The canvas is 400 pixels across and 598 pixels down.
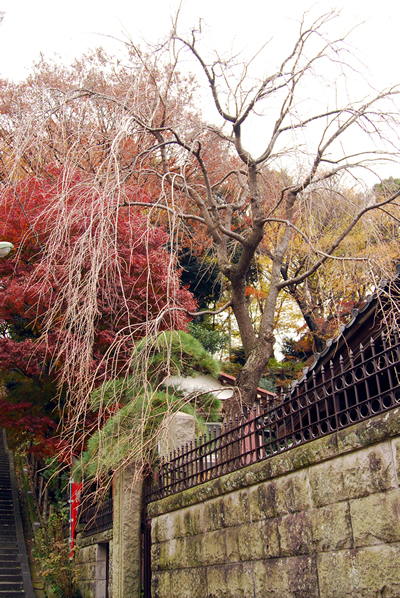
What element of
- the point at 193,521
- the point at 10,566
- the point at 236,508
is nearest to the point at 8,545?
the point at 10,566

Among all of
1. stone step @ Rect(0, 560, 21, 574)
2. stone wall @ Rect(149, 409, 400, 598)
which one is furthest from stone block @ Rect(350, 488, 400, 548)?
stone step @ Rect(0, 560, 21, 574)

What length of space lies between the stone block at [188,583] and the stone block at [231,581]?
0.15 metres

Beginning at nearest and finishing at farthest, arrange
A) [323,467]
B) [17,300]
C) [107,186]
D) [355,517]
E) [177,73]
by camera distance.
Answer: [355,517] < [323,467] < [107,186] < [177,73] < [17,300]

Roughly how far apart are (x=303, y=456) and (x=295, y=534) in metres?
0.62

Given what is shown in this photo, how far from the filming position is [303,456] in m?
4.32

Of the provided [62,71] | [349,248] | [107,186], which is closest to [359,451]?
[107,186]

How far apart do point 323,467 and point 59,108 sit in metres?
4.57

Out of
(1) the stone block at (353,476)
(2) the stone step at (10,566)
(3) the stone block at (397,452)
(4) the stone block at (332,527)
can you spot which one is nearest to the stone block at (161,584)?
(4) the stone block at (332,527)

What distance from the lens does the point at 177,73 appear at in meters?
6.95

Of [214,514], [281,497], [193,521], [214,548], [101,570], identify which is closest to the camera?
[281,497]

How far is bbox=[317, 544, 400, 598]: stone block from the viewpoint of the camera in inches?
131

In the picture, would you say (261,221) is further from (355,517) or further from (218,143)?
(355,517)

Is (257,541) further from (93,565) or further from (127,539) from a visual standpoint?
(93,565)

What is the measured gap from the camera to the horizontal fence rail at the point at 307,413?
373cm
